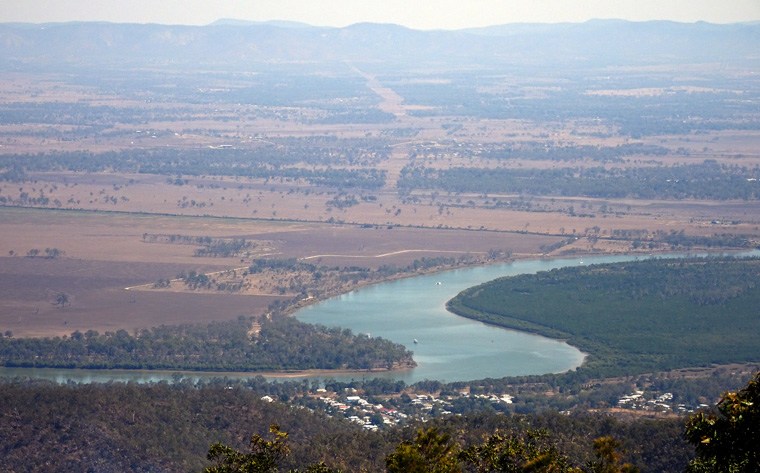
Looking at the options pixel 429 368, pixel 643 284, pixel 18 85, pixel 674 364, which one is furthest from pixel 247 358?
pixel 18 85

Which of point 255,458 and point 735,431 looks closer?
point 735,431

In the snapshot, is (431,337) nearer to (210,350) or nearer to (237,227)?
(210,350)

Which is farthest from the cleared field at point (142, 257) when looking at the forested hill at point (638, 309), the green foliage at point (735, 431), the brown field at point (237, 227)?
the green foliage at point (735, 431)

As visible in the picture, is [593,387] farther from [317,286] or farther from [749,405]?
[749,405]

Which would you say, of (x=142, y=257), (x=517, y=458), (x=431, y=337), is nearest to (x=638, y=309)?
(x=431, y=337)

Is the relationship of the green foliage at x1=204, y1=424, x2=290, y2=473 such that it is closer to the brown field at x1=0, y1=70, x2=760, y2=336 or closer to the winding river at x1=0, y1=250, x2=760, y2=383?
the winding river at x1=0, y1=250, x2=760, y2=383

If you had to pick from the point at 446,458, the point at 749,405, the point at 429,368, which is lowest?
the point at 429,368
